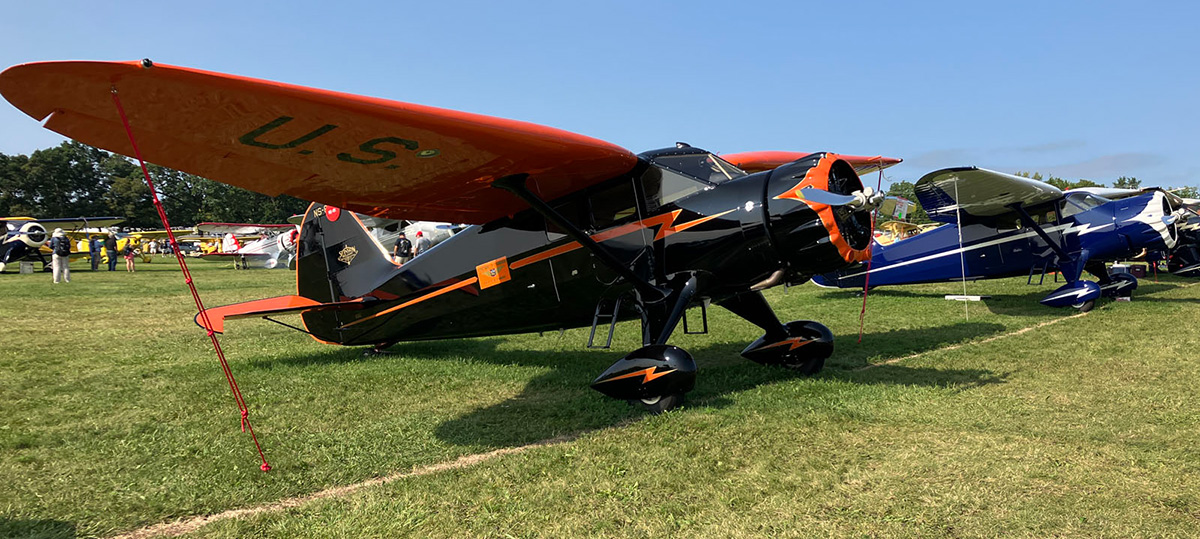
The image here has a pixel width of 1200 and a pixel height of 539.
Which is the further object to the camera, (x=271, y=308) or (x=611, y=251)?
(x=271, y=308)

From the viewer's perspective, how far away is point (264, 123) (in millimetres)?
3664

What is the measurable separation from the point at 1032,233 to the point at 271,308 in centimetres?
1403

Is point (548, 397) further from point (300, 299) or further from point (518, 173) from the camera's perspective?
point (300, 299)

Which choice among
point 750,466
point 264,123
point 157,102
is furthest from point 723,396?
point 157,102

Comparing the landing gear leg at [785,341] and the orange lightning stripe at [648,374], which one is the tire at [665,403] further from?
the landing gear leg at [785,341]

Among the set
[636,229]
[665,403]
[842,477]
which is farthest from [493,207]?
[842,477]

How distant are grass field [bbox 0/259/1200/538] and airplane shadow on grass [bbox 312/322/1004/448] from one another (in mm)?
50

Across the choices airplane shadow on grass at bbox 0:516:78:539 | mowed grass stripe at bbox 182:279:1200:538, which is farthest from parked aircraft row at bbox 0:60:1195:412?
airplane shadow on grass at bbox 0:516:78:539

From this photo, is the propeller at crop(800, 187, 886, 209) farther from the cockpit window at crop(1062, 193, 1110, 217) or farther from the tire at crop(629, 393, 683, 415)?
the cockpit window at crop(1062, 193, 1110, 217)

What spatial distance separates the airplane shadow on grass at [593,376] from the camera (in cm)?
495

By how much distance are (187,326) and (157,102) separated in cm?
990

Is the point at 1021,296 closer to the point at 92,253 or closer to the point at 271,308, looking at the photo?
the point at 271,308

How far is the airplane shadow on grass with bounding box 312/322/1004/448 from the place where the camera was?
495cm

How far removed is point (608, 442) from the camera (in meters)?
4.48
